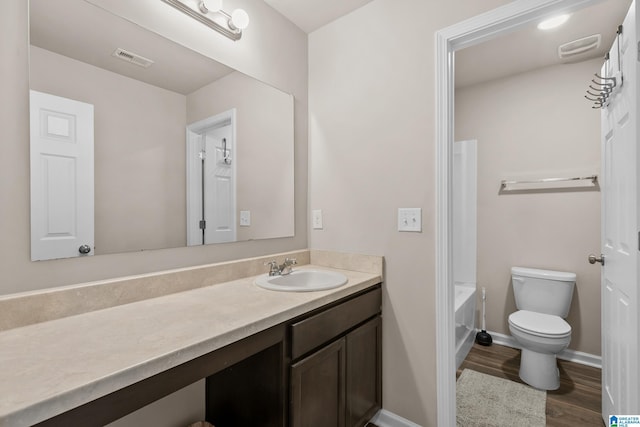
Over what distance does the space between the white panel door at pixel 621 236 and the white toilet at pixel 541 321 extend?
377 millimetres

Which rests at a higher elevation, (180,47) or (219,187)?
(180,47)

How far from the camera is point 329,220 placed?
2.00m

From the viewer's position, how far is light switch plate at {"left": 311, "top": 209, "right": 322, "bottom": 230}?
204cm

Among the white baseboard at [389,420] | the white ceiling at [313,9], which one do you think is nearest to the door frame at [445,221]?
the white baseboard at [389,420]

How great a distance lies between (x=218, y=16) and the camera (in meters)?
1.55

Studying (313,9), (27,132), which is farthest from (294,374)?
(313,9)

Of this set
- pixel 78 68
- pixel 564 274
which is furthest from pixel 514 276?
pixel 78 68

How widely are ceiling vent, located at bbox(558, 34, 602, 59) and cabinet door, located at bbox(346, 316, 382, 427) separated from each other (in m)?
2.34

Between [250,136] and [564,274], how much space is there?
2.56m

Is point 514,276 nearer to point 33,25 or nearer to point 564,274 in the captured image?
point 564,274

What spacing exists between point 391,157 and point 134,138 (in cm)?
124

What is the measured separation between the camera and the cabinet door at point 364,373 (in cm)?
148

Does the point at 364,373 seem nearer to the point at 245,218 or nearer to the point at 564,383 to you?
the point at 245,218

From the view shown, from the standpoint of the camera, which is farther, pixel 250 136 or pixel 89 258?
pixel 250 136
